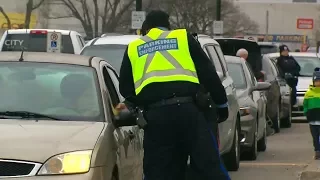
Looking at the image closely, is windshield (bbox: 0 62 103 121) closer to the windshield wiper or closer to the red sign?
the windshield wiper

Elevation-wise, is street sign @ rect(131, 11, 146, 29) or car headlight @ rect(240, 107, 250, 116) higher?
street sign @ rect(131, 11, 146, 29)

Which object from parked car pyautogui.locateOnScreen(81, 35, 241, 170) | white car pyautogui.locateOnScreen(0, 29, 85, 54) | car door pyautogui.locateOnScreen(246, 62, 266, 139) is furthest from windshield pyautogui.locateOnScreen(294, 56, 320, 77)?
parked car pyautogui.locateOnScreen(81, 35, 241, 170)

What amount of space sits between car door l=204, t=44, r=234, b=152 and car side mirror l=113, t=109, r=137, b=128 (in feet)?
11.9

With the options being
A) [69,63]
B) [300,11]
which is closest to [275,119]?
[69,63]

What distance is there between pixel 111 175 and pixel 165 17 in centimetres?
126

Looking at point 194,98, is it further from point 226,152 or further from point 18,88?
point 226,152

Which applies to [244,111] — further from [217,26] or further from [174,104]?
[217,26]

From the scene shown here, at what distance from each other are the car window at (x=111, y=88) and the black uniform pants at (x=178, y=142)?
1.27 meters

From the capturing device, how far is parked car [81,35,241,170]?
10.8 meters

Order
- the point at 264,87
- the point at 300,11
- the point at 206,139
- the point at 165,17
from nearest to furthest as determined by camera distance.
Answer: the point at 206,139 < the point at 165,17 < the point at 264,87 < the point at 300,11

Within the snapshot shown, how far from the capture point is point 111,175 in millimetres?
6320

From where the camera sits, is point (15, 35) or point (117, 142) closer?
point (117, 142)

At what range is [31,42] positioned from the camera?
Result: 19.0 meters

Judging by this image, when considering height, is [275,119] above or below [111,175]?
below
